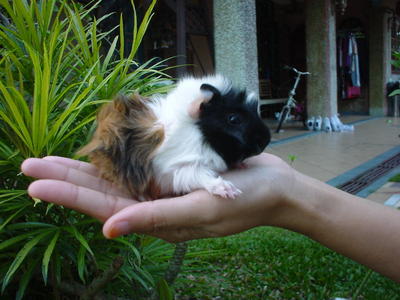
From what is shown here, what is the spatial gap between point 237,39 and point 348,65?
637 centimetres

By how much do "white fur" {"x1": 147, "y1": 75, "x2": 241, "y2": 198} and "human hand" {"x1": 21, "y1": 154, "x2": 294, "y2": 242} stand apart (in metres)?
0.04

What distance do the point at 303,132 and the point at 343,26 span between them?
5.96m

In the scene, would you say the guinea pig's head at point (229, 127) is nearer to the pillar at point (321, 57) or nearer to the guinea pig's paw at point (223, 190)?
the guinea pig's paw at point (223, 190)

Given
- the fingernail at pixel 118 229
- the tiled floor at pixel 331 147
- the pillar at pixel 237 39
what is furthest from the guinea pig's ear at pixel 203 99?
the pillar at pixel 237 39

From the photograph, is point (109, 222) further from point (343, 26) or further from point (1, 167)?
point (343, 26)

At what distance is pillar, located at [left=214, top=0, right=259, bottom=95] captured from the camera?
5.82 metres

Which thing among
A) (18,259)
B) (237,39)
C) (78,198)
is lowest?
(18,259)

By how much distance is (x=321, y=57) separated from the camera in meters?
8.53

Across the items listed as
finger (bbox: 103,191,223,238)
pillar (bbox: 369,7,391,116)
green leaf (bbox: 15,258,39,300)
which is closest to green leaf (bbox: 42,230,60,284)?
green leaf (bbox: 15,258,39,300)

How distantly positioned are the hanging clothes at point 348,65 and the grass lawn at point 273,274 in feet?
30.7

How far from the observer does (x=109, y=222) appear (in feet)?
3.33

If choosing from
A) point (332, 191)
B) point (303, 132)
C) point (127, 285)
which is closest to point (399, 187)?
point (332, 191)

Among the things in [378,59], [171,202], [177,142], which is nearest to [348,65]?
[378,59]

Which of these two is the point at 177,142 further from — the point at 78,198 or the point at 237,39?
the point at 237,39
